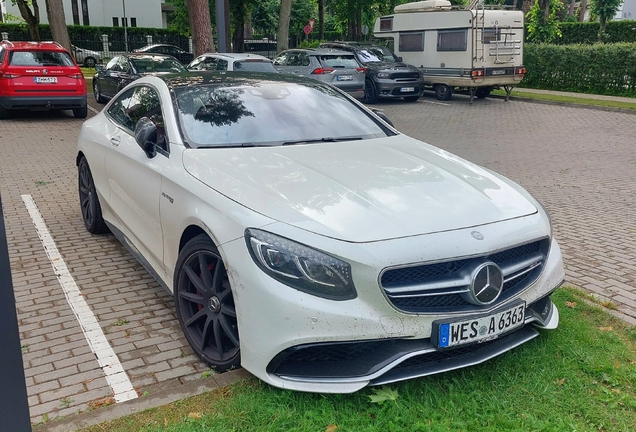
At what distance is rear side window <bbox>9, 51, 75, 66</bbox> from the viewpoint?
46.1ft

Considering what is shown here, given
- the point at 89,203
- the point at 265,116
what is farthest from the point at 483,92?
the point at 265,116

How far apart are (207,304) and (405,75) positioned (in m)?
17.6

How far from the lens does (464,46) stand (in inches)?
761

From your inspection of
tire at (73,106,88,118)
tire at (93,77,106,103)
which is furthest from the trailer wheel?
tire at (73,106,88,118)

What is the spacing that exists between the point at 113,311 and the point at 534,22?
26.4 meters

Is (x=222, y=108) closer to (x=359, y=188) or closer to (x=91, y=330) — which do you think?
(x=359, y=188)

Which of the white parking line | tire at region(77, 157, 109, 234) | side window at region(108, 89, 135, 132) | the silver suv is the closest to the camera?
the white parking line

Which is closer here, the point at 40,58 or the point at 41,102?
the point at 41,102

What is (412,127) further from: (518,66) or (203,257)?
(203,257)

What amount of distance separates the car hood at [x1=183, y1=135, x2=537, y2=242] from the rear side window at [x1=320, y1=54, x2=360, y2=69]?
14.4 m

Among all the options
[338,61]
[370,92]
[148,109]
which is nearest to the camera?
[148,109]

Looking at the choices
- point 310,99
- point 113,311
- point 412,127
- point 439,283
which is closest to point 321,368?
point 439,283

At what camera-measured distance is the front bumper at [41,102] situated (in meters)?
14.0

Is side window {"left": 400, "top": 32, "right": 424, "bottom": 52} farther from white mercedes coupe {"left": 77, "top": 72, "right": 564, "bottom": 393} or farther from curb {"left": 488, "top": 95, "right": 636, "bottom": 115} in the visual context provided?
white mercedes coupe {"left": 77, "top": 72, "right": 564, "bottom": 393}
